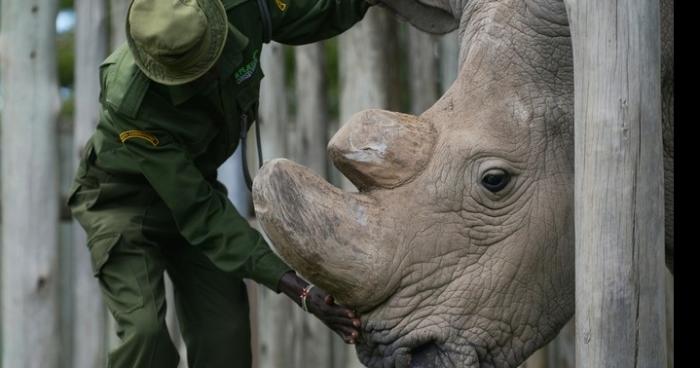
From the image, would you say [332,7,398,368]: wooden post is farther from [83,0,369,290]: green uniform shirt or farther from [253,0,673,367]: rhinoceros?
[253,0,673,367]: rhinoceros

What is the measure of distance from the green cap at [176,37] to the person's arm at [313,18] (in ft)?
1.70

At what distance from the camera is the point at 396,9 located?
4.95 m

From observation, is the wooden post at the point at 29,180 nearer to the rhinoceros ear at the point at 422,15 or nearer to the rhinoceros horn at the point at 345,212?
the rhinoceros ear at the point at 422,15

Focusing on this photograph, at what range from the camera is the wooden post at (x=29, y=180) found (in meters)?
6.71

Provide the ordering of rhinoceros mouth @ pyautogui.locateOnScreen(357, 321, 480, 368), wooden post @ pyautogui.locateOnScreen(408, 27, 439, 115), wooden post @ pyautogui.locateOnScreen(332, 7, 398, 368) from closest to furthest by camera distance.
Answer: rhinoceros mouth @ pyautogui.locateOnScreen(357, 321, 480, 368) < wooden post @ pyautogui.locateOnScreen(332, 7, 398, 368) < wooden post @ pyautogui.locateOnScreen(408, 27, 439, 115)

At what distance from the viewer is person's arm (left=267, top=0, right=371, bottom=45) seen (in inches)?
189

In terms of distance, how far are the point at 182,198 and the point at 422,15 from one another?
121 cm

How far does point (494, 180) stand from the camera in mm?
4129

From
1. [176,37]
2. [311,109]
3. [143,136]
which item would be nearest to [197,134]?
[143,136]

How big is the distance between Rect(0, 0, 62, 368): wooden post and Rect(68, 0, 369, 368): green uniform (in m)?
1.82

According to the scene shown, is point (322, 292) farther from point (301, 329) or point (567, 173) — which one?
point (301, 329)

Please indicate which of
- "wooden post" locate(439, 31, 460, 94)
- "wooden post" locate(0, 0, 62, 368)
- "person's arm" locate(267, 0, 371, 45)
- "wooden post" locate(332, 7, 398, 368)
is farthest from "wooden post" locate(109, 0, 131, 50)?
"person's arm" locate(267, 0, 371, 45)

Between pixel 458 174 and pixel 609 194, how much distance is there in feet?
1.94

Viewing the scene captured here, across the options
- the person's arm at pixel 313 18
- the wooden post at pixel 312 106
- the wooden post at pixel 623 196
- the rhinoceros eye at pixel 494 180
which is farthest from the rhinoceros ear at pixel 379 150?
the wooden post at pixel 312 106
